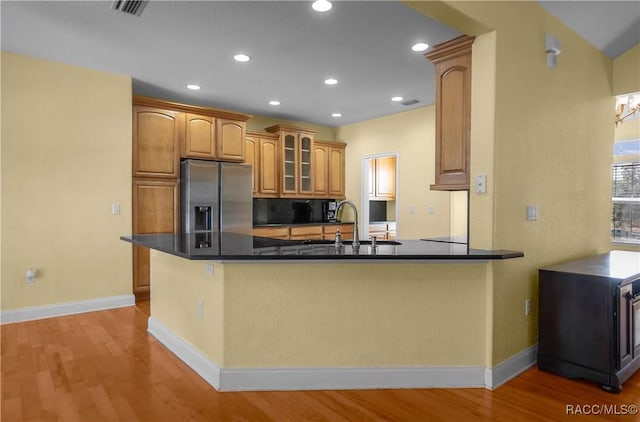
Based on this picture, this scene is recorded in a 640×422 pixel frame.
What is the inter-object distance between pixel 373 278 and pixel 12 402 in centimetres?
222

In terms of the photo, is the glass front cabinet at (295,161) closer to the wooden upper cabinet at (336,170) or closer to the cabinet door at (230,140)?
the wooden upper cabinet at (336,170)

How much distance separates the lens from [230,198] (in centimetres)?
523

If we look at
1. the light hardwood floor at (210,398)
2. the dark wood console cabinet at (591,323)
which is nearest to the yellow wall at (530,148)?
the dark wood console cabinet at (591,323)

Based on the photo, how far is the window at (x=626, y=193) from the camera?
4.72m

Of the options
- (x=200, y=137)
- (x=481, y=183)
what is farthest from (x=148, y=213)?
(x=481, y=183)

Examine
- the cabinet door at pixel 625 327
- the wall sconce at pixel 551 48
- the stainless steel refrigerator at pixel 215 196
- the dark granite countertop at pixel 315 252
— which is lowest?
the cabinet door at pixel 625 327

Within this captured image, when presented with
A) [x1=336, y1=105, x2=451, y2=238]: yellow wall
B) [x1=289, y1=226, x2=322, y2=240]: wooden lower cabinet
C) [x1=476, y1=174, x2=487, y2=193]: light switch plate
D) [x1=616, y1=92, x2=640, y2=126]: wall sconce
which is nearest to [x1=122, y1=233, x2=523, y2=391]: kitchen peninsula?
[x1=476, y1=174, x2=487, y2=193]: light switch plate

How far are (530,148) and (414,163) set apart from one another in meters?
3.00

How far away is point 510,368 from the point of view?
267 centimetres

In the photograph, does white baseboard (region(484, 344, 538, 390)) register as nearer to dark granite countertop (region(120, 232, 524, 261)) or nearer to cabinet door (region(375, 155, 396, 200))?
dark granite countertop (region(120, 232, 524, 261))

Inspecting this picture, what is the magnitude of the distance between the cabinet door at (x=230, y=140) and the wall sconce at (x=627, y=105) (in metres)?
4.36

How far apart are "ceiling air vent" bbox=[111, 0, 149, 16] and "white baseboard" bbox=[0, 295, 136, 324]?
2.93m

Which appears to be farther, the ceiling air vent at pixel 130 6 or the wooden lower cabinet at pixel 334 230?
the wooden lower cabinet at pixel 334 230

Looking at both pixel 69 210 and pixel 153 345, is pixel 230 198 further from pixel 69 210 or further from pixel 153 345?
pixel 153 345
